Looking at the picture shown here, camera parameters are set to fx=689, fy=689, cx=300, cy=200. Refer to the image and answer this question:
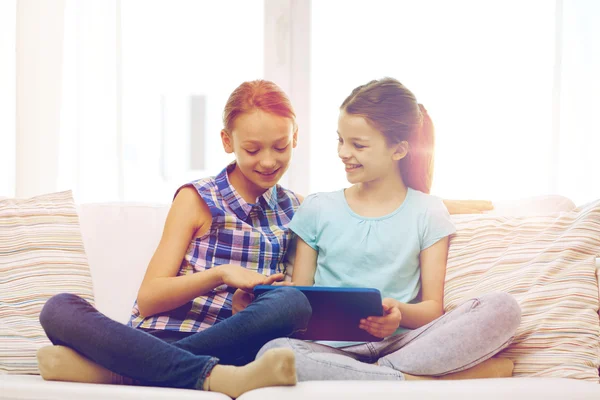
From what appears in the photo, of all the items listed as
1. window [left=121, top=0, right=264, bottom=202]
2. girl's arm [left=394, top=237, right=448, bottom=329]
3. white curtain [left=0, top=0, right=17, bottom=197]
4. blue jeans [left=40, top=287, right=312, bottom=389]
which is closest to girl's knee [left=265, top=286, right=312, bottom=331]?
blue jeans [left=40, top=287, right=312, bottom=389]

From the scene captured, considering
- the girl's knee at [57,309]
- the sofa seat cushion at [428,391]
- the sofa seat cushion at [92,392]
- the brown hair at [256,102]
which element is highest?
the brown hair at [256,102]

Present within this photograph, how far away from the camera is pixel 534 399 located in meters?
1.16

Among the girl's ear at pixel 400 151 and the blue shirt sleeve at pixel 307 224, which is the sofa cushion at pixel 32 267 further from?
the girl's ear at pixel 400 151

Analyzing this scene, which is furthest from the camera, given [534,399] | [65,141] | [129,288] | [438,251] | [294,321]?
[65,141]

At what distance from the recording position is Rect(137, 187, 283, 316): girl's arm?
1.52 metres

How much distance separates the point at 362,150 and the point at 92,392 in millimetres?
871

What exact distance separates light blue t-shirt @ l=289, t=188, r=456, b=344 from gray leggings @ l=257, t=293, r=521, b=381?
10.3 inches

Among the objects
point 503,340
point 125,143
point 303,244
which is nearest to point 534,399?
point 503,340

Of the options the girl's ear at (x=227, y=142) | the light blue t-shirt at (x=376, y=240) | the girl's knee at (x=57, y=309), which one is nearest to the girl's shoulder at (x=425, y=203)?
the light blue t-shirt at (x=376, y=240)

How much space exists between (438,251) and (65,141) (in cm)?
157

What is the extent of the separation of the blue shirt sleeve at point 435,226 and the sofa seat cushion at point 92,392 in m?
0.71

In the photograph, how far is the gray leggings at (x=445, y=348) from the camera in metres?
1.30

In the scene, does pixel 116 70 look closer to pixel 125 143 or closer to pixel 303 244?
pixel 125 143

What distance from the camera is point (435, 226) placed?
170 centimetres
